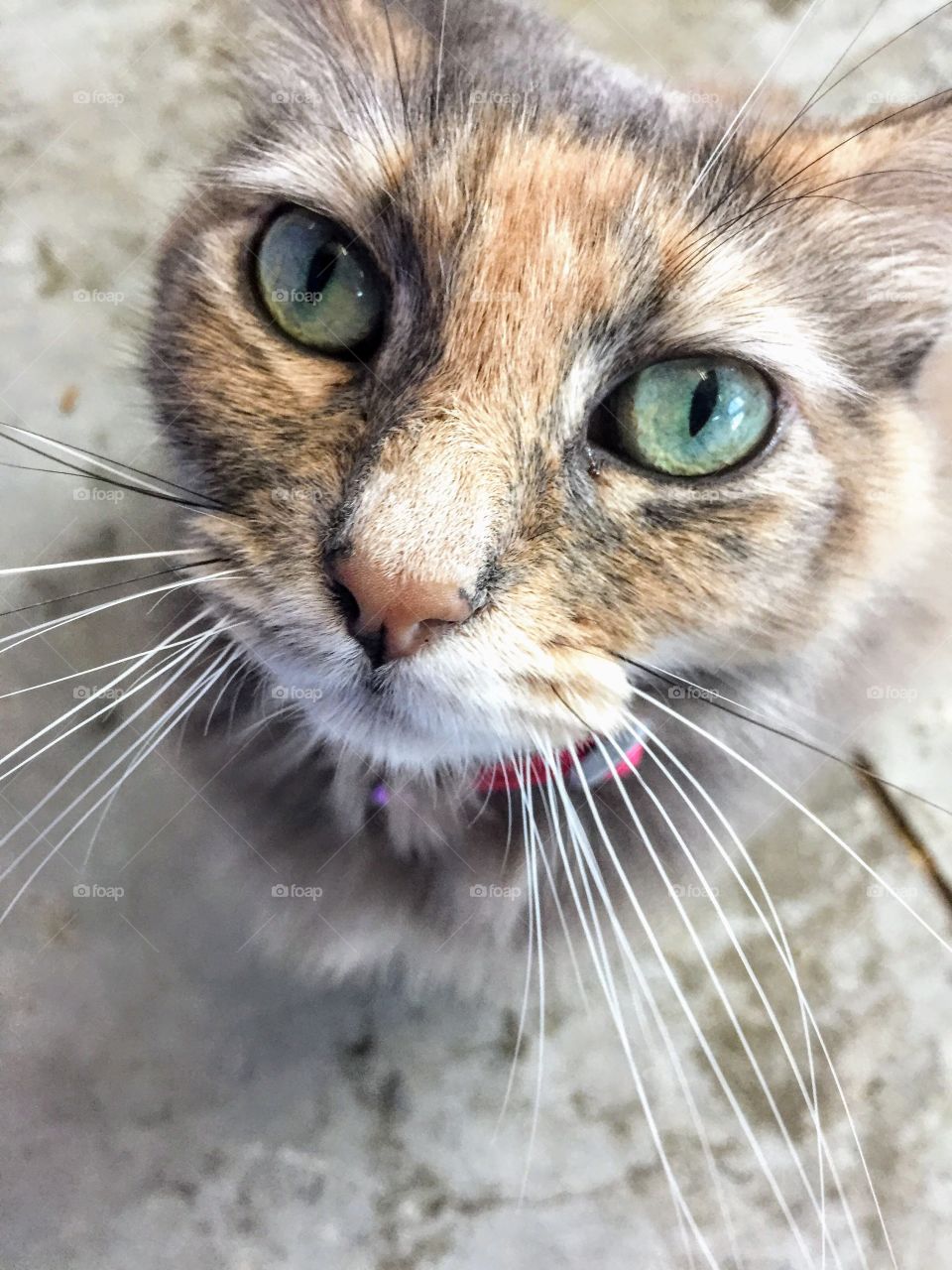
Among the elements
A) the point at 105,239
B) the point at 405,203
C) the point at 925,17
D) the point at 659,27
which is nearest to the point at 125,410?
the point at 105,239

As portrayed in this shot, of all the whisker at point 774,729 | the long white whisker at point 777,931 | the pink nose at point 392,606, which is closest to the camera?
the pink nose at point 392,606

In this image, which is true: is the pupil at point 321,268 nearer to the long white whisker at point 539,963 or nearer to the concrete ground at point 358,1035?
the concrete ground at point 358,1035

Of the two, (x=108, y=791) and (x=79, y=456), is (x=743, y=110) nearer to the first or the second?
(x=79, y=456)

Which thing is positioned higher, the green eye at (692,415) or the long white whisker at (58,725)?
the green eye at (692,415)

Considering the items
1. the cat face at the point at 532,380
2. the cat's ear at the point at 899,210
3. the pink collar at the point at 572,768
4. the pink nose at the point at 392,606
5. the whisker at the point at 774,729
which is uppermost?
the cat's ear at the point at 899,210

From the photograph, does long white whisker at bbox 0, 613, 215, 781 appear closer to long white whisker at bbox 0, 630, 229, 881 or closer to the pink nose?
long white whisker at bbox 0, 630, 229, 881

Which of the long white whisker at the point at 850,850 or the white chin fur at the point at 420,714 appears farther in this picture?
the long white whisker at the point at 850,850

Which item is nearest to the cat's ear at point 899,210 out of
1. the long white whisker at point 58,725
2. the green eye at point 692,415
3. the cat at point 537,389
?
the cat at point 537,389
